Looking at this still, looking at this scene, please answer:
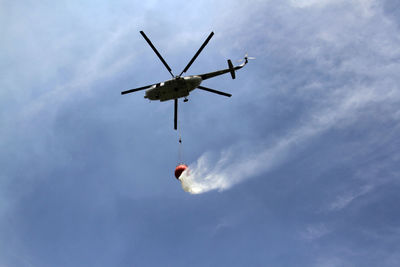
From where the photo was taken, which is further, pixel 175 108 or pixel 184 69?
pixel 175 108

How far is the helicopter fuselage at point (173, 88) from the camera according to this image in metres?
30.7

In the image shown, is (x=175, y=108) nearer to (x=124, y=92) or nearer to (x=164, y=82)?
(x=164, y=82)

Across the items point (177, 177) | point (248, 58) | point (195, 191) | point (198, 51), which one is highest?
point (248, 58)

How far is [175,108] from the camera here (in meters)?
32.5

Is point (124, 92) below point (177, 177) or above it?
above

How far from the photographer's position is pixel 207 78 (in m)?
31.9

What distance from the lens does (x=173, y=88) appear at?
3080 cm

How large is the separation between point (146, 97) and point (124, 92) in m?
2.31

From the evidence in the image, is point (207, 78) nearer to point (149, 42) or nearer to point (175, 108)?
point (175, 108)

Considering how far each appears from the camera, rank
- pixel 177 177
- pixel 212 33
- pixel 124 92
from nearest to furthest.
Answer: pixel 212 33 < pixel 177 177 < pixel 124 92

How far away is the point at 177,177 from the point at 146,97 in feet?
30.2

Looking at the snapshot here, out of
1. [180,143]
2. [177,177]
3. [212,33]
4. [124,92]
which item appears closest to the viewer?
[212,33]

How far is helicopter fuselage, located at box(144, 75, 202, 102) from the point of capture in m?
30.7

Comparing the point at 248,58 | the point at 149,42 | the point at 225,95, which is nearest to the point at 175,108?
the point at 225,95
